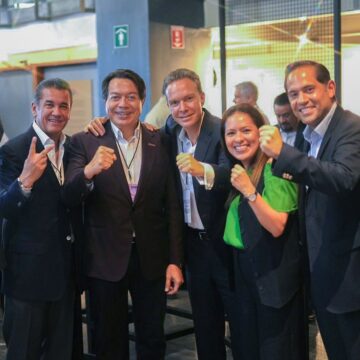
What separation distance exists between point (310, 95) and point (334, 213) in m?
0.44

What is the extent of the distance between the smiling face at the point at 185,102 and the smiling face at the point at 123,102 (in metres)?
0.17

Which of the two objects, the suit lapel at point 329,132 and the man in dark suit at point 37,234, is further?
the man in dark suit at point 37,234

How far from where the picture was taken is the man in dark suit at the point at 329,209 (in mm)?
2168

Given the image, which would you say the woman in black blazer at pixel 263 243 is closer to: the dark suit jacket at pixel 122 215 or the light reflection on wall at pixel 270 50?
the dark suit jacket at pixel 122 215

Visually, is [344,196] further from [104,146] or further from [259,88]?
[259,88]

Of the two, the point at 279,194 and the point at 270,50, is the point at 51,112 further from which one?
the point at 270,50

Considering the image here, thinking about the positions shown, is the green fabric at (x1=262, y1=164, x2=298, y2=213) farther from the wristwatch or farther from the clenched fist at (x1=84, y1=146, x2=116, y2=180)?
the clenched fist at (x1=84, y1=146, x2=116, y2=180)

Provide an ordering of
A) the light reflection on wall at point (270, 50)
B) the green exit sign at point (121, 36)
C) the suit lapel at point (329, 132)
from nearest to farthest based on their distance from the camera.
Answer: the suit lapel at point (329, 132) < the light reflection on wall at point (270, 50) < the green exit sign at point (121, 36)

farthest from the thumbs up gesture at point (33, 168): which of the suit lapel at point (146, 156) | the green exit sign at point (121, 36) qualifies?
the green exit sign at point (121, 36)

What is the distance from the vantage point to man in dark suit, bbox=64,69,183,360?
268cm

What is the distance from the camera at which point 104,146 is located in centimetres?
267

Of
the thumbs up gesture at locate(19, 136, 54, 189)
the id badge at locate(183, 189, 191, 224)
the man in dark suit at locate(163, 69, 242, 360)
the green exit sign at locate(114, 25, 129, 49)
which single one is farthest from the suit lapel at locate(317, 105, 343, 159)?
the green exit sign at locate(114, 25, 129, 49)

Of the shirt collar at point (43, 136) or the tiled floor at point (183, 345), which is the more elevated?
the shirt collar at point (43, 136)

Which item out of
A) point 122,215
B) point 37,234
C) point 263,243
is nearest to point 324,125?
point 263,243
